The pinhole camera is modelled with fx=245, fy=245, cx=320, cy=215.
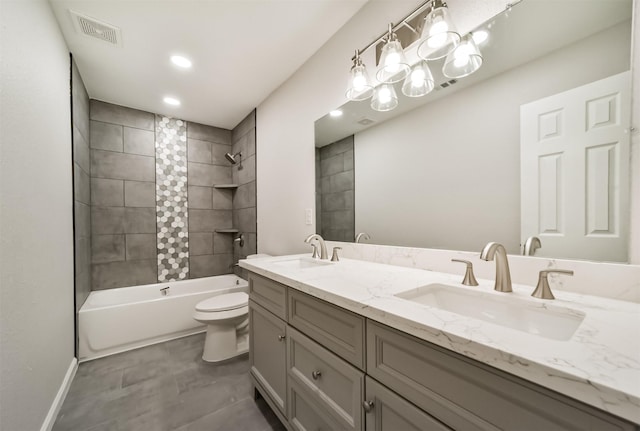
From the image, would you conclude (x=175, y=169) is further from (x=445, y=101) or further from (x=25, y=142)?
(x=445, y=101)

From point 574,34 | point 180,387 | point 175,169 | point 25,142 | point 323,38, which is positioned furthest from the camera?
point 175,169

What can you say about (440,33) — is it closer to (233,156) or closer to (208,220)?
(233,156)

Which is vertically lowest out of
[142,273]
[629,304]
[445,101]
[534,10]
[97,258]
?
[142,273]

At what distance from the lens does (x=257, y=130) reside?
9.52 ft

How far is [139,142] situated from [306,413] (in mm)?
3310

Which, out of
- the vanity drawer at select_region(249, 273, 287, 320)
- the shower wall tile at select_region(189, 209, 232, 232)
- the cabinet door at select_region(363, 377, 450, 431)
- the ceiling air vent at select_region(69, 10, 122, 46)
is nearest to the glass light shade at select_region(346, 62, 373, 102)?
the vanity drawer at select_region(249, 273, 287, 320)

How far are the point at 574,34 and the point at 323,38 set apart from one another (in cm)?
149

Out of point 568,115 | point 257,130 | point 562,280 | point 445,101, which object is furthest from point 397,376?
point 257,130

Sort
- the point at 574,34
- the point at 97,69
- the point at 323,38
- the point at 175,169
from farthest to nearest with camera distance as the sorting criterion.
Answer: the point at 175,169
the point at 97,69
the point at 323,38
the point at 574,34

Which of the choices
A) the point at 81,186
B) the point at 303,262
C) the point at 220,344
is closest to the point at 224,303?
the point at 220,344

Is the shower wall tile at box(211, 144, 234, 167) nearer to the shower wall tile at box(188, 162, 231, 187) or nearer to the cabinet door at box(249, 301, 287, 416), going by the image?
the shower wall tile at box(188, 162, 231, 187)

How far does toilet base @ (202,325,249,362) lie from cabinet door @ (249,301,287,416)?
2.22ft

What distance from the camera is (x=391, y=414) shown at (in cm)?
69

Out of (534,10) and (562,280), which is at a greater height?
(534,10)
